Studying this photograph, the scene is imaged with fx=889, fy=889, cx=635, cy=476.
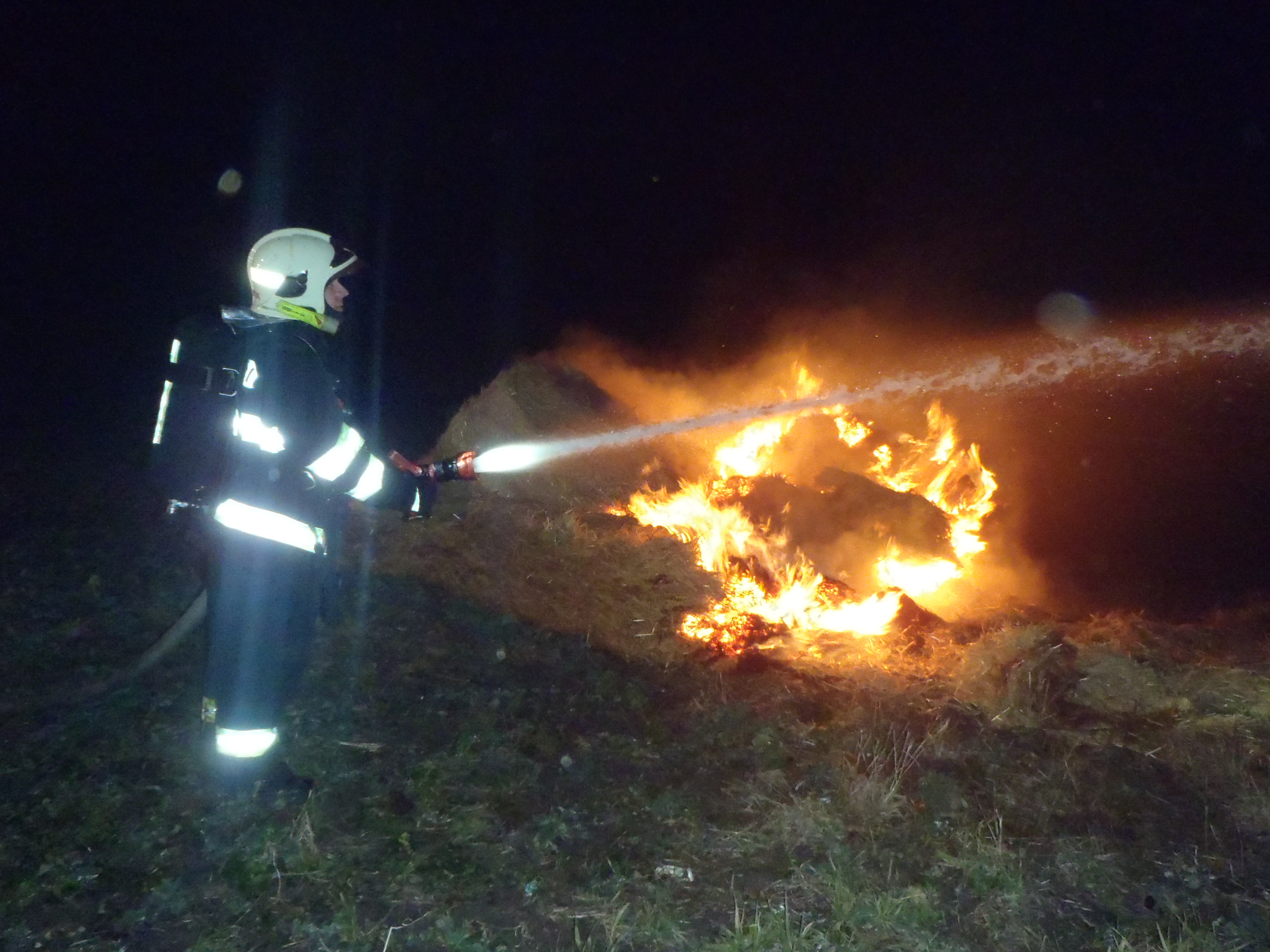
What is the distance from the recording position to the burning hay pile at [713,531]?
5.69 m

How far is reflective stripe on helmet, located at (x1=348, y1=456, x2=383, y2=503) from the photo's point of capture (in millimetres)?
4012

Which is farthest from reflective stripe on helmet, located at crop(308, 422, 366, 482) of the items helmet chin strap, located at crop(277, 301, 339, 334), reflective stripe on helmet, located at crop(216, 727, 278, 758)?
reflective stripe on helmet, located at crop(216, 727, 278, 758)

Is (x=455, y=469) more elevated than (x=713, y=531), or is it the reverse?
(x=713, y=531)

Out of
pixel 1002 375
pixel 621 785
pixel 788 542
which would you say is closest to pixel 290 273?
pixel 621 785

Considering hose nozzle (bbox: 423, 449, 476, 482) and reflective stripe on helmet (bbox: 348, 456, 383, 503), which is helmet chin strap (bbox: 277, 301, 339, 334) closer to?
reflective stripe on helmet (bbox: 348, 456, 383, 503)

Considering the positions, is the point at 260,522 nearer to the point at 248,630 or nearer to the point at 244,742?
the point at 248,630

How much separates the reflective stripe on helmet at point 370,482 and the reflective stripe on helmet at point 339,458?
9 centimetres

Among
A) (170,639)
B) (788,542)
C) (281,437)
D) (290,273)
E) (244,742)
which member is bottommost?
(244,742)

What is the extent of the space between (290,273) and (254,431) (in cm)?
78

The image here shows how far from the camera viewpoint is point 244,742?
3.70 metres

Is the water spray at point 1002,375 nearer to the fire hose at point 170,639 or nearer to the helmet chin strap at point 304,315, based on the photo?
the fire hose at point 170,639

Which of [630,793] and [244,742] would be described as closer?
[244,742]

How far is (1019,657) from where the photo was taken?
491 cm

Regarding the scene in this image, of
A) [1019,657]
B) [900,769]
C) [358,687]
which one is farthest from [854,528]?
[358,687]
